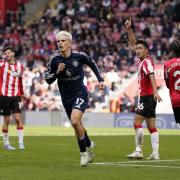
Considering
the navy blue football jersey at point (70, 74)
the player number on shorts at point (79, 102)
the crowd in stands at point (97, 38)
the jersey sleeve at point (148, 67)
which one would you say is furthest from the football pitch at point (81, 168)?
the crowd in stands at point (97, 38)

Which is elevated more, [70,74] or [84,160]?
[70,74]

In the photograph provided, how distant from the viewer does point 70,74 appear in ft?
47.8

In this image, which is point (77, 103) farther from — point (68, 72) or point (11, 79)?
point (11, 79)

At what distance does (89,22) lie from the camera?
147ft

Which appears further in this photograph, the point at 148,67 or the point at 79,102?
the point at 148,67

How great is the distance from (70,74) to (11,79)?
5.67 meters

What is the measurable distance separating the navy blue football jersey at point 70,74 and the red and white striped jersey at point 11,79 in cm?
538

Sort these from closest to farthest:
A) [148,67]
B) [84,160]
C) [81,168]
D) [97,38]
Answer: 1. [81,168]
2. [84,160]
3. [148,67]
4. [97,38]

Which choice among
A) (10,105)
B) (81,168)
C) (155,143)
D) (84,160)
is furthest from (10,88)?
(81,168)

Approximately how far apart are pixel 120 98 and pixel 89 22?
24.1ft

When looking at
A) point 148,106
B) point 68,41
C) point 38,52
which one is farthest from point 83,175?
point 38,52

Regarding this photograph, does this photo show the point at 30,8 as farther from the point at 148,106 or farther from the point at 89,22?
the point at 148,106

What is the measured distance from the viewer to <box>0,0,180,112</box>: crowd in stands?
40.1 metres

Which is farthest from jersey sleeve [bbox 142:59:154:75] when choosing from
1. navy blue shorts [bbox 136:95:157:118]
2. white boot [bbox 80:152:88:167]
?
white boot [bbox 80:152:88:167]
